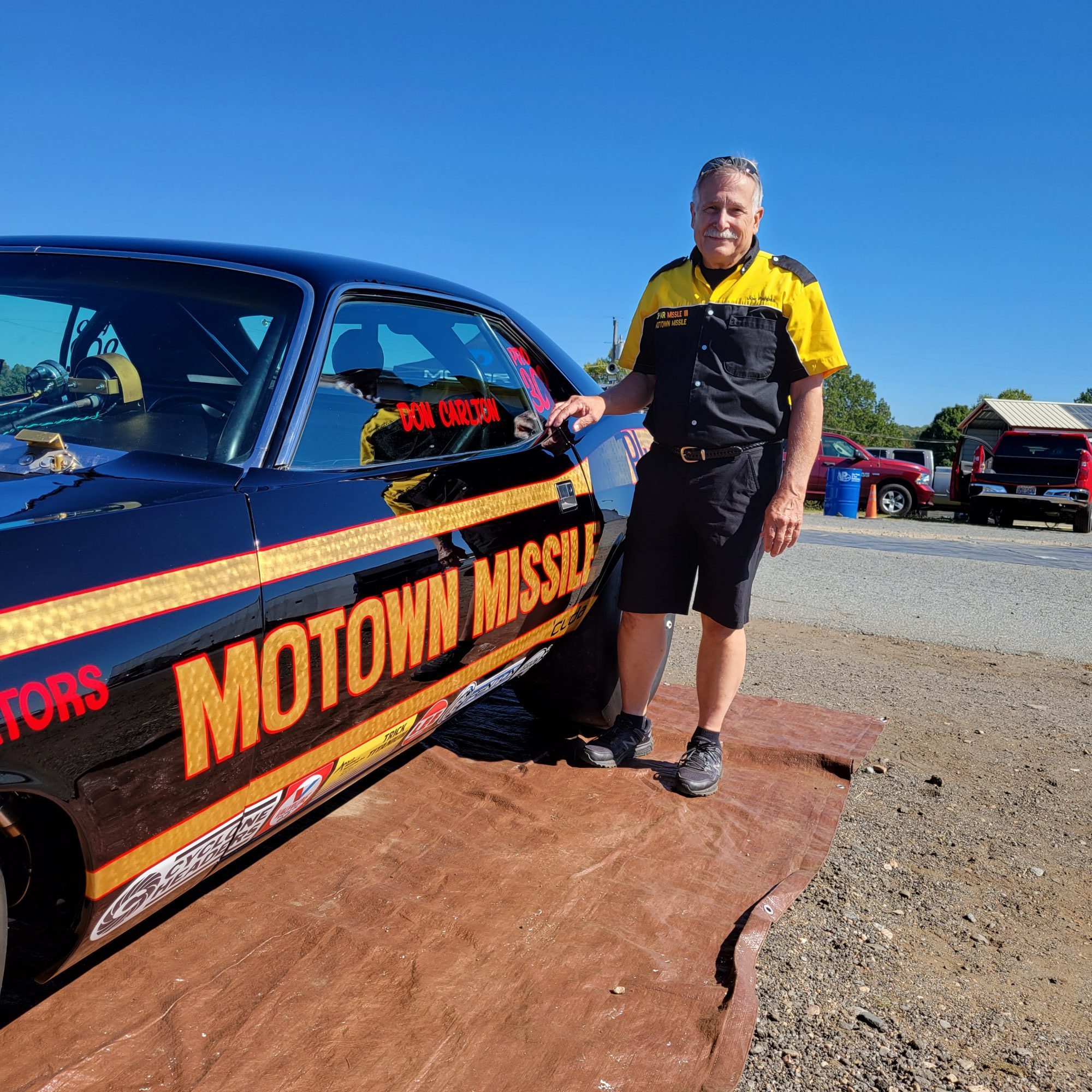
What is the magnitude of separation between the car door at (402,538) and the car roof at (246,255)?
0.07m

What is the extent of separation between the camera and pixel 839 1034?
1892 millimetres

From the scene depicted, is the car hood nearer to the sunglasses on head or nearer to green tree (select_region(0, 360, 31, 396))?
green tree (select_region(0, 360, 31, 396))

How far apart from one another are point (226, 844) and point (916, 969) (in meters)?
1.50

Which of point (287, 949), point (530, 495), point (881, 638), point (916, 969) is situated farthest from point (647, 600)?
point (881, 638)

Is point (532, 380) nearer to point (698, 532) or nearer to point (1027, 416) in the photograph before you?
point (698, 532)

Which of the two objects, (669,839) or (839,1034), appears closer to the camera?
(839,1034)

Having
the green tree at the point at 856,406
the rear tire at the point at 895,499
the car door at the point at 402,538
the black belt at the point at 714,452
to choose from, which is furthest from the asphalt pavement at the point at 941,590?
the green tree at the point at 856,406

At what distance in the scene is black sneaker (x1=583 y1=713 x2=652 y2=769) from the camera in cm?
316

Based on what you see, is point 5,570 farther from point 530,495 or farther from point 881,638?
point 881,638

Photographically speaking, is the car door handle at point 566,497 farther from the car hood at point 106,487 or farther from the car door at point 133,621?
the car hood at point 106,487

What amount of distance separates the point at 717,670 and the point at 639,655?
260mm

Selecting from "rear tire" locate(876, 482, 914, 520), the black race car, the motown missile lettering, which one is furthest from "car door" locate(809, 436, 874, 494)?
the motown missile lettering

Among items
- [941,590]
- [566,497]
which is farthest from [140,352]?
[941,590]

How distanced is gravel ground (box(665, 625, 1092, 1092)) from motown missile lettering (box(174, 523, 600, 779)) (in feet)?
3.26
